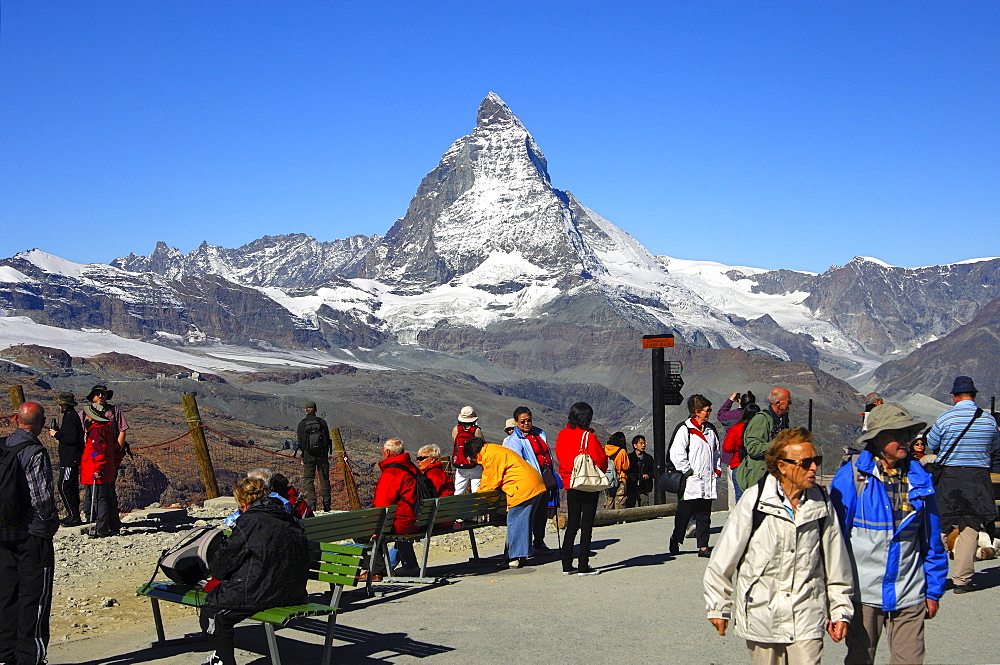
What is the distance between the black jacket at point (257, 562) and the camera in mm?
6113

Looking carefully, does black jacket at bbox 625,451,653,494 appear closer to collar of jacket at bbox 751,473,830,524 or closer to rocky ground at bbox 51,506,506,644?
rocky ground at bbox 51,506,506,644

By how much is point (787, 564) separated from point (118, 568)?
8.37 metres

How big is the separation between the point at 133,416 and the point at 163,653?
309 ft

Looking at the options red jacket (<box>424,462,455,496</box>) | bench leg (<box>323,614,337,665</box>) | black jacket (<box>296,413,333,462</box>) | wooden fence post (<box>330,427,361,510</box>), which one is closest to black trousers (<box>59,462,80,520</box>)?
black jacket (<box>296,413,333,462</box>)

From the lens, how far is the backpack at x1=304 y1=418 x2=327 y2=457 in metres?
15.4

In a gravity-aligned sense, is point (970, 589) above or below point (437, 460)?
below

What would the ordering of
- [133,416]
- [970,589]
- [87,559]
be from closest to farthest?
[970,589] → [87,559] → [133,416]

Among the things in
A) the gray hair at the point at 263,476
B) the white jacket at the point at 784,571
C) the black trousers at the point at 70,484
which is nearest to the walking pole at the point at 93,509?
the black trousers at the point at 70,484

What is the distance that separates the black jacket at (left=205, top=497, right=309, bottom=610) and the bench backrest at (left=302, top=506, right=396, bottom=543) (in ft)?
5.49

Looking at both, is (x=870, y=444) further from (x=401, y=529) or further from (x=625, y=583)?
(x=401, y=529)

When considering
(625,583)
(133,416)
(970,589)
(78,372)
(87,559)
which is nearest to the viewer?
(970,589)

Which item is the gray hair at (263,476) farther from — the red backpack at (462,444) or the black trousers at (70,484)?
the black trousers at (70,484)

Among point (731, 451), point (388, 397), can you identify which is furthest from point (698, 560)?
point (388, 397)

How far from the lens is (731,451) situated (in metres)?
11.2
